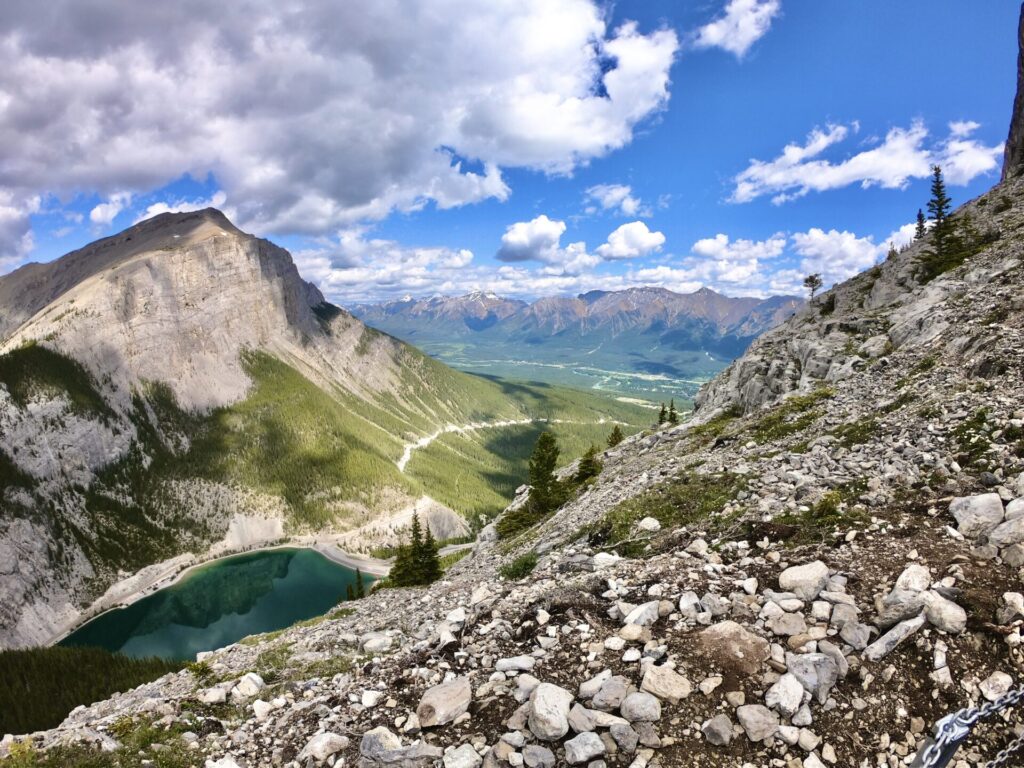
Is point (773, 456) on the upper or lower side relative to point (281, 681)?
upper

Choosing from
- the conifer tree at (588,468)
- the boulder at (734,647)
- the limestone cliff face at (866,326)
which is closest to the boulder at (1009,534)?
the boulder at (734,647)

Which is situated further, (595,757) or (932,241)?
(932,241)

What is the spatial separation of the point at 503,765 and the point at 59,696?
128 meters

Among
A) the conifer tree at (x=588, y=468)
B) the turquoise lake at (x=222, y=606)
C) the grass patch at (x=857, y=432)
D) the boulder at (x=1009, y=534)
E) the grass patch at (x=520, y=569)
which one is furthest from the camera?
the turquoise lake at (x=222, y=606)

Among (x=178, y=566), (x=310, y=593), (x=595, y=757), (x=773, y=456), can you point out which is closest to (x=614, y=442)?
(x=773, y=456)

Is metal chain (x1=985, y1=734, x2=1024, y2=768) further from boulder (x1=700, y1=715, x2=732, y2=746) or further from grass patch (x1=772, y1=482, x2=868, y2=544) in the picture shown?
grass patch (x1=772, y1=482, x2=868, y2=544)

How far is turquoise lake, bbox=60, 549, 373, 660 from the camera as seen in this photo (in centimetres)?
13175

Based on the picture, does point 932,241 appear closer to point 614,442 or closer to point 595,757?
point 614,442

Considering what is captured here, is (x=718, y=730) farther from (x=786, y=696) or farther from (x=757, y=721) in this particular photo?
(x=786, y=696)

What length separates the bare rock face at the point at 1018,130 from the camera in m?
85.8

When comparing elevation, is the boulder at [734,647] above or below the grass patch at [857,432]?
below

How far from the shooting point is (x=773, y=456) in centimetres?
2167

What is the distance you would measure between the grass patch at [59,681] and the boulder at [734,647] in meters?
104

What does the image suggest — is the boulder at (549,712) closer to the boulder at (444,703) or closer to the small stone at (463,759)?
the small stone at (463,759)
